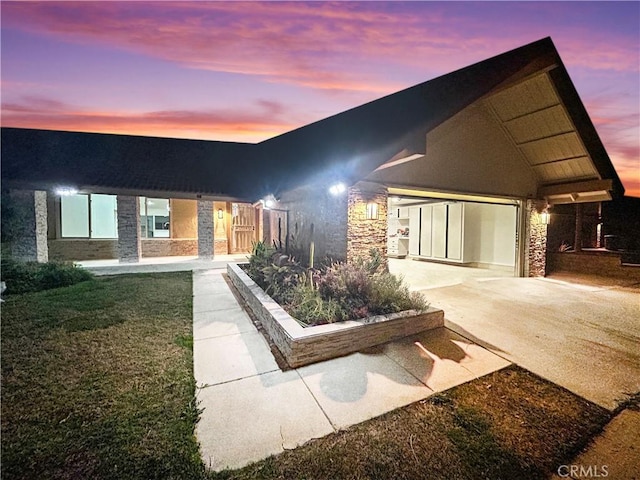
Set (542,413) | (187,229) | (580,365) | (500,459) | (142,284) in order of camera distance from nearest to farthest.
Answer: (500,459) → (542,413) → (580,365) → (142,284) → (187,229)

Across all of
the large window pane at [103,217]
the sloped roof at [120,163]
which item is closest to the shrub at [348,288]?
the sloped roof at [120,163]

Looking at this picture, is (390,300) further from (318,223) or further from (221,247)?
(221,247)

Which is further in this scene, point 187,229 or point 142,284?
point 187,229

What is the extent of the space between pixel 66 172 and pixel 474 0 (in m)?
11.3

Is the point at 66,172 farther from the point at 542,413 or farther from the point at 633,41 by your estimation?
the point at 633,41

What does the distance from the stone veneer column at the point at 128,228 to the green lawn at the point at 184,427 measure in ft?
26.2

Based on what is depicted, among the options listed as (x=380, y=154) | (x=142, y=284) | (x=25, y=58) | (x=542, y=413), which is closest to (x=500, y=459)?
(x=542, y=413)

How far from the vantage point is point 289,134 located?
12234 mm

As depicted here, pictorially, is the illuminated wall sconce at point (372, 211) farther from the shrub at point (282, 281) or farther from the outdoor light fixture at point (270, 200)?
the outdoor light fixture at point (270, 200)

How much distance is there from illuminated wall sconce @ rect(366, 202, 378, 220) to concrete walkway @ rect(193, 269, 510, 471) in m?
3.79

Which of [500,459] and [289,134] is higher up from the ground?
[289,134]

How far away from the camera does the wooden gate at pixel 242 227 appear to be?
1380 cm

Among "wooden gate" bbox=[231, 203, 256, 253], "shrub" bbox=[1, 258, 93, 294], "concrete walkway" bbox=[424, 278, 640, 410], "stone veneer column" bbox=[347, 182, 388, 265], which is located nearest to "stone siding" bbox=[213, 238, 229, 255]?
"wooden gate" bbox=[231, 203, 256, 253]

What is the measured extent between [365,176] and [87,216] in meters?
13.1
